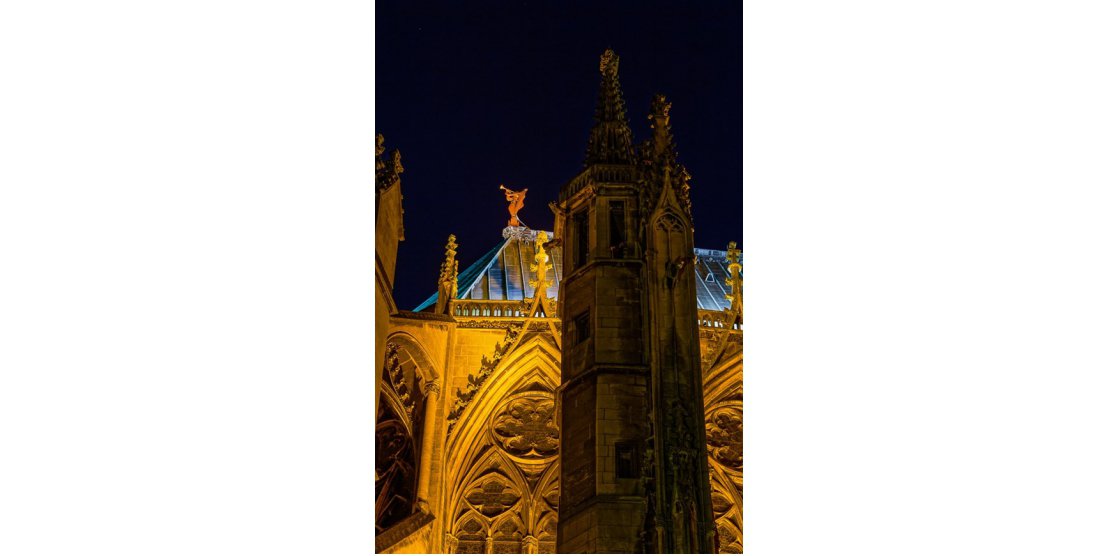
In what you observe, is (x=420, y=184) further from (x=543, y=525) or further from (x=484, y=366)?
(x=543, y=525)

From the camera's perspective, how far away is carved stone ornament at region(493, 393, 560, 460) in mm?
16500

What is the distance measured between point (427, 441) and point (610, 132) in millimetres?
5133

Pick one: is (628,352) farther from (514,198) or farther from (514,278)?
(514,278)

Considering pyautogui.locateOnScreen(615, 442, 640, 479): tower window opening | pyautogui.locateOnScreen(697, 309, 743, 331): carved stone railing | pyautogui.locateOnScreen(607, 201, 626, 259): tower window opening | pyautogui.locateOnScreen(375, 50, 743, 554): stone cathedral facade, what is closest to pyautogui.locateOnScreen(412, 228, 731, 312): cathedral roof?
pyautogui.locateOnScreen(375, 50, 743, 554): stone cathedral facade

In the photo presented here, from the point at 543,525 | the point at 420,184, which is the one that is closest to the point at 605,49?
the point at 420,184

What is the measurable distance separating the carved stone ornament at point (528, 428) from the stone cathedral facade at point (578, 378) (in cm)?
2

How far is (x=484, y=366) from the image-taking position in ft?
53.9

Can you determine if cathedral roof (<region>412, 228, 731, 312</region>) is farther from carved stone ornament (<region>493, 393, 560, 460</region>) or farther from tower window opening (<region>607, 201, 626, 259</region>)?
tower window opening (<region>607, 201, 626, 259</region>)

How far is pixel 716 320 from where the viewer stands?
56.5ft

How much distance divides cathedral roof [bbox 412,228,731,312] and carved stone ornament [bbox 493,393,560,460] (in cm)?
166

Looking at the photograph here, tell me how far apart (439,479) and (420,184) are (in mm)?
4782

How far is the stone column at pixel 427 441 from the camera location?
49.0 ft

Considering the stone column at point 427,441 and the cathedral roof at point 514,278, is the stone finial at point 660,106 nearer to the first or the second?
the stone column at point 427,441

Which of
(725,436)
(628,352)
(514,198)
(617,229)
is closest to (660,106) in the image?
(617,229)
